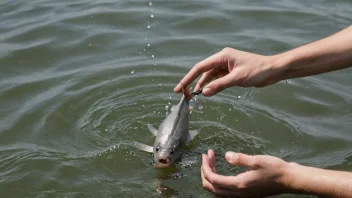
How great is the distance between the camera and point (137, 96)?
615 centimetres

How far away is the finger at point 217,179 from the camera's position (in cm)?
362

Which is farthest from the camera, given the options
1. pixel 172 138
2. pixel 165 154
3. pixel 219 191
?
pixel 172 138

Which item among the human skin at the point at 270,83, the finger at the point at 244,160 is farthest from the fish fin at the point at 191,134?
the finger at the point at 244,160

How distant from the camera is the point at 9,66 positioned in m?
6.96

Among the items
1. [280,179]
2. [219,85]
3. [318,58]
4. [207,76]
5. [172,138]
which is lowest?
[172,138]

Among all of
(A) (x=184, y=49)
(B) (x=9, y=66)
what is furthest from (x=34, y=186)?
(A) (x=184, y=49)

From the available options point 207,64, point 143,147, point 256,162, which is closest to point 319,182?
point 256,162

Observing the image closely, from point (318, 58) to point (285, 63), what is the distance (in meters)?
0.27

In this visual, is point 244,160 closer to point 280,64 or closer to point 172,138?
point 280,64

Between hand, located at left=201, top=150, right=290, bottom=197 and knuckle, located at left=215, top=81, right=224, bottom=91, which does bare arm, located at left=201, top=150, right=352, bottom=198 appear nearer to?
hand, located at left=201, top=150, right=290, bottom=197

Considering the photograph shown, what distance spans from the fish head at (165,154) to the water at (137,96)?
97 millimetres

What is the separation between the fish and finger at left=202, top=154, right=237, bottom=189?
1034 millimetres

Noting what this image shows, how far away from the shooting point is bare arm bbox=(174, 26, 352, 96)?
4.24 metres

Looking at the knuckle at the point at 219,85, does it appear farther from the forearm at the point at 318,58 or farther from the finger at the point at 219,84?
the forearm at the point at 318,58
